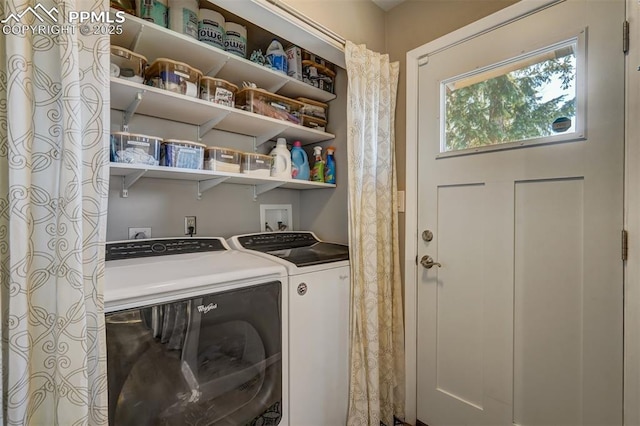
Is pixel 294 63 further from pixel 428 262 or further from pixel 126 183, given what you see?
pixel 428 262

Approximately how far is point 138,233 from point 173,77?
77 centimetres

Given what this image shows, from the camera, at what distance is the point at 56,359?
704mm

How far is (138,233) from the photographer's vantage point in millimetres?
1402

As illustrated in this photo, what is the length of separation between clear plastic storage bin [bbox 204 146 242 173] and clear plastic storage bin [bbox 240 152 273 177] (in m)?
0.05

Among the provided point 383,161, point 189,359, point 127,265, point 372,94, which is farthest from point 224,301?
point 372,94

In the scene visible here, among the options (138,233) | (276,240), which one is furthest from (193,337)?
(276,240)

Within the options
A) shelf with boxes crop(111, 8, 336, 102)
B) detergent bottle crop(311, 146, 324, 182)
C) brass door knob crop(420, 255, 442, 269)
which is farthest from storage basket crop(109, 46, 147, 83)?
brass door knob crop(420, 255, 442, 269)

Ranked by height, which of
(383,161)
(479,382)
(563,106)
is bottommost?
(479,382)

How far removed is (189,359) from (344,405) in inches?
36.4

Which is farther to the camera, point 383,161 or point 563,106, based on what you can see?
point 383,161

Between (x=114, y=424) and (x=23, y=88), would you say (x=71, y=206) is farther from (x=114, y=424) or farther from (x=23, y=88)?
(x=114, y=424)

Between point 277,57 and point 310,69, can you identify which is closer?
point 277,57

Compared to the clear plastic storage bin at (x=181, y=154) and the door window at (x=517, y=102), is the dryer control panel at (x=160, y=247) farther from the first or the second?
the door window at (x=517, y=102)

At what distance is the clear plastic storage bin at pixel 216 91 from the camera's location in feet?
4.40
